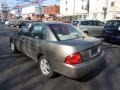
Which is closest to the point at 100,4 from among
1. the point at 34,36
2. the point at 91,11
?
the point at 91,11

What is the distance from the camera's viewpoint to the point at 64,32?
541 centimetres

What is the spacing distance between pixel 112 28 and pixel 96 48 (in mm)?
7225

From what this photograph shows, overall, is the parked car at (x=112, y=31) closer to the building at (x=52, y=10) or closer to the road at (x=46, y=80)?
the road at (x=46, y=80)

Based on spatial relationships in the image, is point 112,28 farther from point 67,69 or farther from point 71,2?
point 71,2

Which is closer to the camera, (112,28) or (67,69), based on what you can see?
(67,69)

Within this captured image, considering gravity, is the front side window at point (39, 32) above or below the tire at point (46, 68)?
above

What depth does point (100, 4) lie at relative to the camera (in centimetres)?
4062

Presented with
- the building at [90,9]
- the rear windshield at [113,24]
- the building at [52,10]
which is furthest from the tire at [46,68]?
the building at [52,10]

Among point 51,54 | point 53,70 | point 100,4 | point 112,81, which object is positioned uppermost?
point 100,4

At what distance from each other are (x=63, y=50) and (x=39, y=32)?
1.48 m

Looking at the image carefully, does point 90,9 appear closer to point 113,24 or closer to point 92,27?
point 92,27

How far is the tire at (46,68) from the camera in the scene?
511 centimetres

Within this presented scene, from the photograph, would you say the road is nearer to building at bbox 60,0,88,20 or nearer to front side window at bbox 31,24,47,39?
front side window at bbox 31,24,47,39

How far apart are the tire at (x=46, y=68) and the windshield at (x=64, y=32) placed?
2.65 feet
